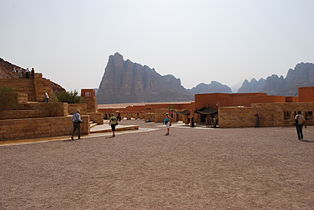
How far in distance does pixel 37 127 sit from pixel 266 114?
16.7m

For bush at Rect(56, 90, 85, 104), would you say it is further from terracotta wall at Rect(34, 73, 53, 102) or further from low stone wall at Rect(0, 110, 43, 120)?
low stone wall at Rect(0, 110, 43, 120)

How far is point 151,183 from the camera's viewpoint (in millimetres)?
4801

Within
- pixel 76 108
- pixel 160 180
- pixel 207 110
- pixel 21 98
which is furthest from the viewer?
pixel 207 110

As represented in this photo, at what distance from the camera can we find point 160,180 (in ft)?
16.4

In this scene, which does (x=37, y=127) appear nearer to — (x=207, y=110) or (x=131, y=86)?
(x=207, y=110)

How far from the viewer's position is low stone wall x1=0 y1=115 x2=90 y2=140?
38.6ft

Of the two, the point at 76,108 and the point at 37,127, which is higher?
the point at 76,108

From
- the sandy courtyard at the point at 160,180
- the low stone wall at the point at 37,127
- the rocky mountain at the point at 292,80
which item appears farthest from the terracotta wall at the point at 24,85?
the rocky mountain at the point at 292,80

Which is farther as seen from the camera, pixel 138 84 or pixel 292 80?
pixel 138 84

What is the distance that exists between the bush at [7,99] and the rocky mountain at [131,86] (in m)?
126

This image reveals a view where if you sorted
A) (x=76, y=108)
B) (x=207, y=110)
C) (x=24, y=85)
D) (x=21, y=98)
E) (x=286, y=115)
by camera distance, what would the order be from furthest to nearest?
(x=207, y=110) → (x=24, y=85) → (x=286, y=115) → (x=76, y=108) → (x=21, y=98)

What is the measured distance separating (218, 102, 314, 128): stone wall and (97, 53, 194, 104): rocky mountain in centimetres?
12270

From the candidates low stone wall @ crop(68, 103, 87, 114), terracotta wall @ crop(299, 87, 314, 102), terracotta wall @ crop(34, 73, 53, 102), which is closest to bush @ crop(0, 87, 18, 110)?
low stone wall @ crop(68, 103, 87, 114)

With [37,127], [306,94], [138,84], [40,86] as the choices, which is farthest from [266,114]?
[138,84]
